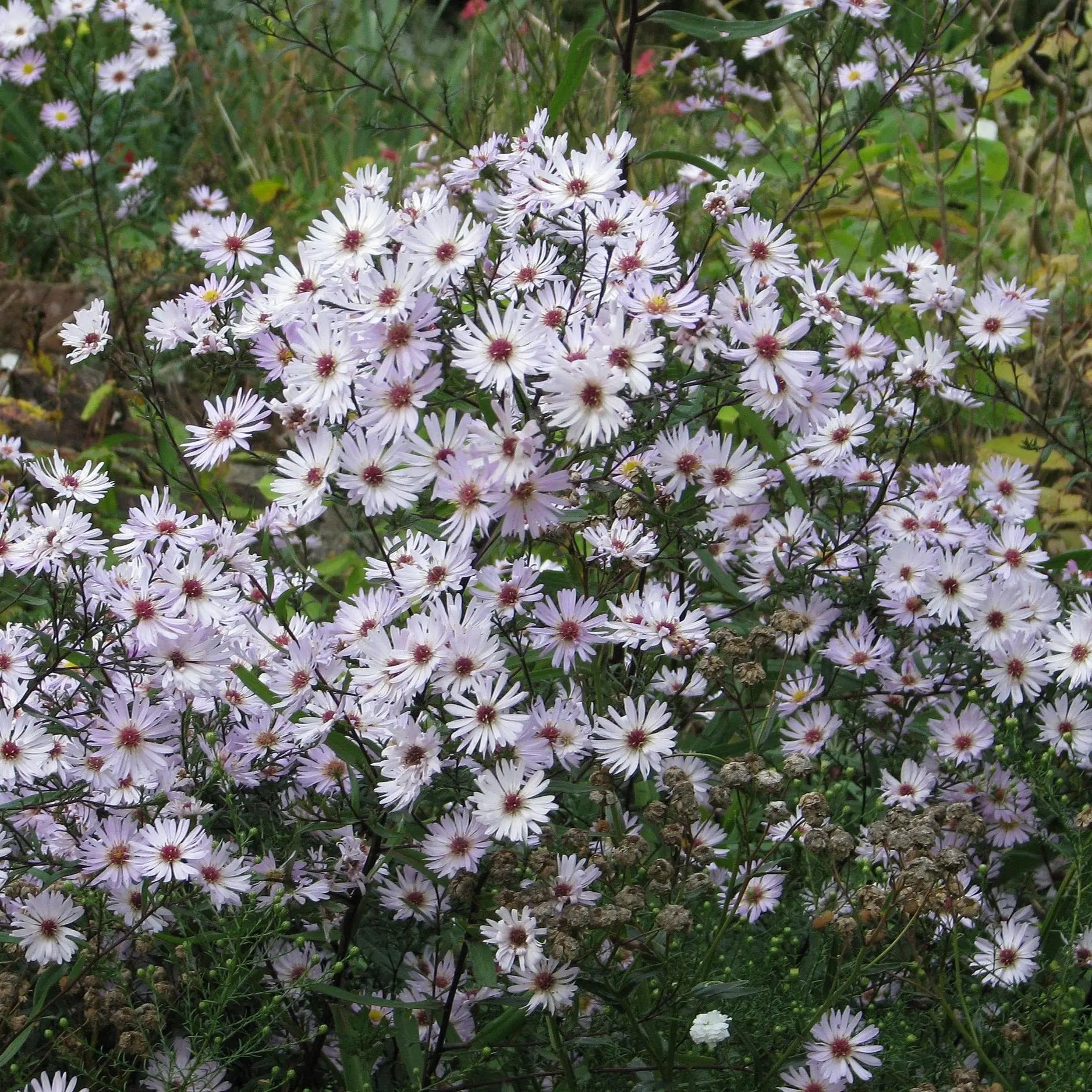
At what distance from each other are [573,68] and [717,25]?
24 cm

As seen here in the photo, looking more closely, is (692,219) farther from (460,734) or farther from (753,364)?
(460,734)

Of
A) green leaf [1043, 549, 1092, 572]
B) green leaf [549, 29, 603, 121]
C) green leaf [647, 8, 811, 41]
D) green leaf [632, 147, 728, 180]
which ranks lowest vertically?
green leaf [1043, 549, 1092, 572]

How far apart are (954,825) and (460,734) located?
0.53 m

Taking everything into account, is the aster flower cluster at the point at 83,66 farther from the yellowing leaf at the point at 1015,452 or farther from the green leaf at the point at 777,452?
the yellowing leaf at the point at 1015,452

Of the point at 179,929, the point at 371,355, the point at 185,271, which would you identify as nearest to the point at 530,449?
the point at 371,355

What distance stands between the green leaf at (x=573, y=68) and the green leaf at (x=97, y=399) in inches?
68.1

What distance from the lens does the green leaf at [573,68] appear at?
1.88m

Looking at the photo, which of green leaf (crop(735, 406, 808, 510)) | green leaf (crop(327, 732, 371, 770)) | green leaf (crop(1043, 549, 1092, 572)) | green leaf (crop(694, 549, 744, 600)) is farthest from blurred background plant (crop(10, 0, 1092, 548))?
green leaf (crop(327, 732, 371, 770))

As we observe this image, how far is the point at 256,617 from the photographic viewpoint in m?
1.79

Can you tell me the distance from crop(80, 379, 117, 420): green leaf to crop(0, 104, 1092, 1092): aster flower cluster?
5.22 feet

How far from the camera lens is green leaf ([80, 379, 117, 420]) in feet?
10.8

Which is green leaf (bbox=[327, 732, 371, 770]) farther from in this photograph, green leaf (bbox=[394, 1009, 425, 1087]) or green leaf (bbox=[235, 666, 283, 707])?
green leaf (bbox=[394, 1009, 425, 1087])

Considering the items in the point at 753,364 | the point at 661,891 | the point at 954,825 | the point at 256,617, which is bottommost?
the point at 661,891

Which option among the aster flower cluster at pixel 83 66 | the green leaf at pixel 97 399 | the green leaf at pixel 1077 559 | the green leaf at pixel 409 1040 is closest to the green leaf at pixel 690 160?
the green leaf at pixel 1077 559
